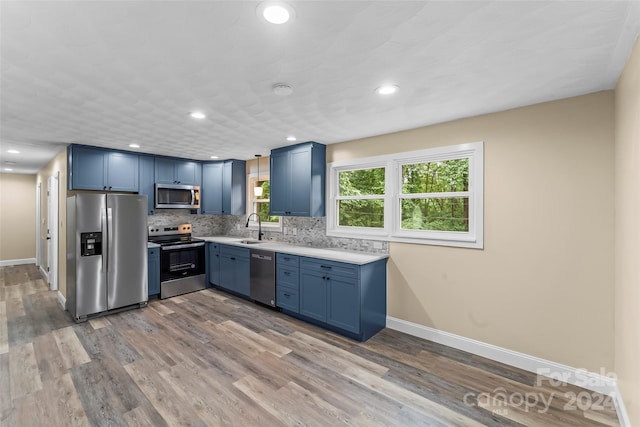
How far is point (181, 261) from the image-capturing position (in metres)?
4.94

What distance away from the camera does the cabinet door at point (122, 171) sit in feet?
14.7

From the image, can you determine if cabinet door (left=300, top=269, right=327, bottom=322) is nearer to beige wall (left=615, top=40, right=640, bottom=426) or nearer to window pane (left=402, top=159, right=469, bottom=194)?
window pane (left=402, top=159, right=469, bottom=194)

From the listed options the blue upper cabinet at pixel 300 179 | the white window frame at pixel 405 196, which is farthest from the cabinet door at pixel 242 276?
the white window frame at pixel 405 196

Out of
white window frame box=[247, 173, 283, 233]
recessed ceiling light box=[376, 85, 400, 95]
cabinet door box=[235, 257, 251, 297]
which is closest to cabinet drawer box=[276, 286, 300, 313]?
cabinet door box=[235, 257, 251, 297]

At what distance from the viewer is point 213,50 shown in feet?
5.73

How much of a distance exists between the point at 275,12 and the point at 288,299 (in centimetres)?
333

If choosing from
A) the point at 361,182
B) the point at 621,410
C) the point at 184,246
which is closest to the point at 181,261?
the point at 184,246

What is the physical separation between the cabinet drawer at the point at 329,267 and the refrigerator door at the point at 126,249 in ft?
8.19

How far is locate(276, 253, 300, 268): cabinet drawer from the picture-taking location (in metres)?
3.82

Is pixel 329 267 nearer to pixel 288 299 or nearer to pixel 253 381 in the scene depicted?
pixel 288 299

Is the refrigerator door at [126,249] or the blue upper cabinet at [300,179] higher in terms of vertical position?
the blue upper cabinet at [300,179]

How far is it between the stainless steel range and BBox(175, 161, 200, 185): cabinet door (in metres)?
0.89

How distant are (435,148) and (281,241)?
2.90m

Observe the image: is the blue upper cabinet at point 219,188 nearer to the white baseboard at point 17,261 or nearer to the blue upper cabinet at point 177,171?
the blue upper cabinet at point 177,171
